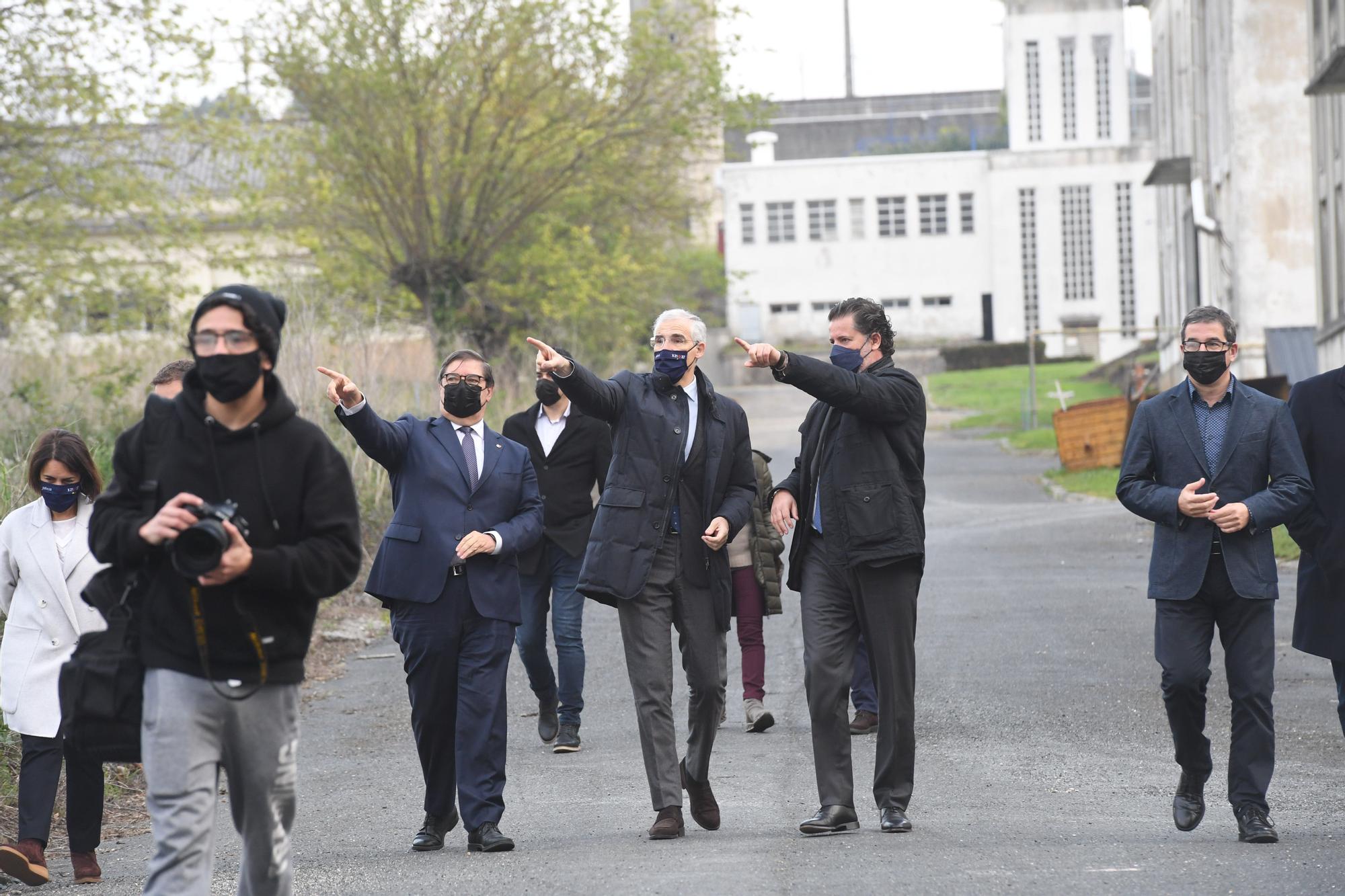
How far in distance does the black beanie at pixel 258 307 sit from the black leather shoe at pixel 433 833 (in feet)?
10.2

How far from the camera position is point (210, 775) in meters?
4.61

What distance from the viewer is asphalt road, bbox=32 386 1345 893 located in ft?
21.1

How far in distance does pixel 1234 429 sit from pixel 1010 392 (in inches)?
1917

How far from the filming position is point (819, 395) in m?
6.98

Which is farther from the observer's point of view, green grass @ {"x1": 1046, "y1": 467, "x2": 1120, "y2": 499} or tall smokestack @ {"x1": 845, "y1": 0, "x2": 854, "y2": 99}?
tall smokestack @ {"x1": 845, "y1": 0, "x2": 854, "y2": 99}

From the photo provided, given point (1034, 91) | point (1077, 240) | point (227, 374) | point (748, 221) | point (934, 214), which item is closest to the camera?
point (227, 374)

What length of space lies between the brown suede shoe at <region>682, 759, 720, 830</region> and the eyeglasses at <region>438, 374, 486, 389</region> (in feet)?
6.39

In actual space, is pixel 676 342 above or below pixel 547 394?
above

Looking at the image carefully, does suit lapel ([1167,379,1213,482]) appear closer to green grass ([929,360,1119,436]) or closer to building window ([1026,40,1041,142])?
green grass ([929,360,1119,436])

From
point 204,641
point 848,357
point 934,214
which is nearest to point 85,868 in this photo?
point 204,641

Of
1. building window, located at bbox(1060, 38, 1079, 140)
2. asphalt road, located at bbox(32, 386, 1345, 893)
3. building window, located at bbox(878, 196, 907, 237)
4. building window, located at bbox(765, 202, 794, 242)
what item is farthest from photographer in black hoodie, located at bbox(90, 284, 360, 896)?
building window, located at bbox(878, 196, 907, 237)

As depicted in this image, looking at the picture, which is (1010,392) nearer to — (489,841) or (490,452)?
(490,452)

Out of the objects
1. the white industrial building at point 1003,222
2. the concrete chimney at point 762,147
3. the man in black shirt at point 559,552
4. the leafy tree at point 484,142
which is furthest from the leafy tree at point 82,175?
the concrete chimney at point 762,147

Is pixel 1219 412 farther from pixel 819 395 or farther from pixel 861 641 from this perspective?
pixel 861 641
